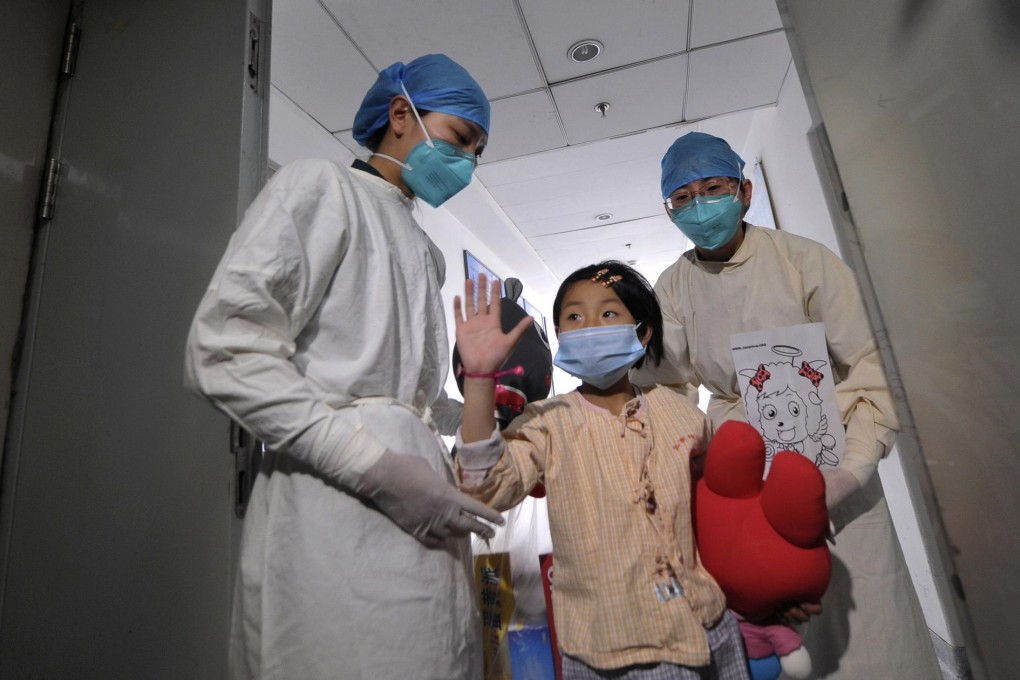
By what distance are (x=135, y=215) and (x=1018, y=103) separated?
162cm

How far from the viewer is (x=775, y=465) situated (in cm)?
86

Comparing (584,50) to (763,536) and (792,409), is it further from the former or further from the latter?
(763,536)

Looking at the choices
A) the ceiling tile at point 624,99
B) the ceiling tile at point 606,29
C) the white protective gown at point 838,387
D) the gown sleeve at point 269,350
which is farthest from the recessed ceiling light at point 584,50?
the gown sleeve at point 269,350

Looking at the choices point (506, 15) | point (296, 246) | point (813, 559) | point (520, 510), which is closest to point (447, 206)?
point (506, 15)

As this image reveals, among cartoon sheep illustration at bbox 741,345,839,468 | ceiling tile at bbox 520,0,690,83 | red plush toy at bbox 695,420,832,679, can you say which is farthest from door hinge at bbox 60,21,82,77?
cartoon sheep illustration at bbox 741,345,839,468

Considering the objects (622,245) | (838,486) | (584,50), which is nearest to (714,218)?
(838,486)

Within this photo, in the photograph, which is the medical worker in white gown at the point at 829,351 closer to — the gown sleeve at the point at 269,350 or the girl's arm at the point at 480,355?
the girl's arm at the point at 480,355

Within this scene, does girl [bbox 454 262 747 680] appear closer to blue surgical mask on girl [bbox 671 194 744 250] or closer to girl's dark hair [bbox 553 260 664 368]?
girl's dark hair [bbox 553 260 664 368]

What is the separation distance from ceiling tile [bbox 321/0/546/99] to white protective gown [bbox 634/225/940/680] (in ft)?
4.36

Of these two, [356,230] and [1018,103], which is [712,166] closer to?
[1018,103]

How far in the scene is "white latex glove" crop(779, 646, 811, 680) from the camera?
86 cm

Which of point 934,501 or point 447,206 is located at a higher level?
point 447,206

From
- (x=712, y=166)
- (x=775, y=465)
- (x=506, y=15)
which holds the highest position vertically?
(x=506, y=15)

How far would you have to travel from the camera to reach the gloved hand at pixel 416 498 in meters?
0.70
